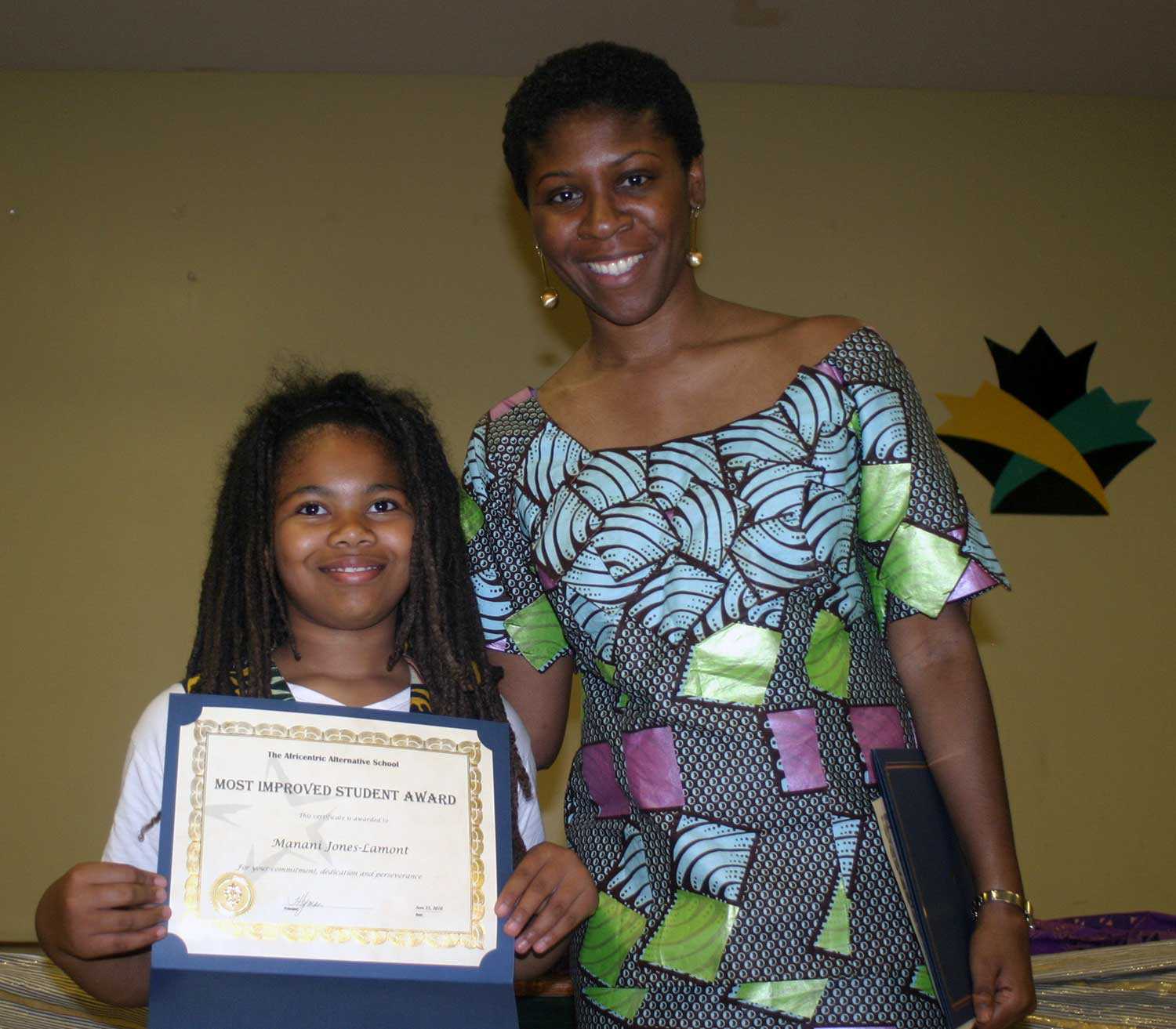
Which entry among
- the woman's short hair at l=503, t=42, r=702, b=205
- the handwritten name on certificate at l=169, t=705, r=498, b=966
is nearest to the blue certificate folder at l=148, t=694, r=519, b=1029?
the handwritten name on certificate at l=169, t=705, r=498, b=966

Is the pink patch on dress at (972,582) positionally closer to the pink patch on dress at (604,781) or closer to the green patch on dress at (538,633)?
the pink patch on dress at (604,781)

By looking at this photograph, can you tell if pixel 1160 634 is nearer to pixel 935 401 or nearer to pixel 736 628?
pixel 935 401

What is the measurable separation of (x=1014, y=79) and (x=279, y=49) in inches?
93.1

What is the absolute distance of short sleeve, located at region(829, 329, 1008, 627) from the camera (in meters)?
1.51

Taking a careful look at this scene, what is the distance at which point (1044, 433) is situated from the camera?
426cm

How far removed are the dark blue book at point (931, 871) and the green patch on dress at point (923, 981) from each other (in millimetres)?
31

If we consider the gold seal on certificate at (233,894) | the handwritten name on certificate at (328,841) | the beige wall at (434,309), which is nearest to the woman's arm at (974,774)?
the handwritten name on certificate at (328,841)

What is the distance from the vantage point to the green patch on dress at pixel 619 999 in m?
1.45

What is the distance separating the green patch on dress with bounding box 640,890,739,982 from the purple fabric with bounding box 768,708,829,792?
149mm

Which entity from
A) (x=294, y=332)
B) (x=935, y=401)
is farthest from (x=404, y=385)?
(x=935, y=401)

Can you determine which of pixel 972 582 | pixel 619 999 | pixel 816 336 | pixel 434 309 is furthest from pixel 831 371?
pixel 434 309

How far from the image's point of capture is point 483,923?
1.35 meters

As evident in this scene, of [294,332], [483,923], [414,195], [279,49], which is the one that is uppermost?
[279,49]

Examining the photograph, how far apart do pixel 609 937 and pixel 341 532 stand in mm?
598
